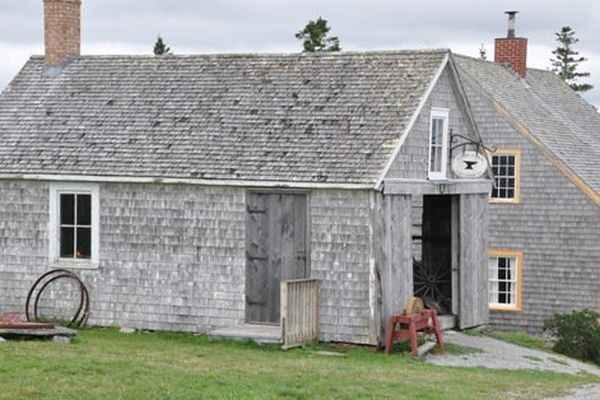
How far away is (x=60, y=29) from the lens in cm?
2798

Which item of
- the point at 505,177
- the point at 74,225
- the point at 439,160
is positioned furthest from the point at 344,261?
the point at 505,177

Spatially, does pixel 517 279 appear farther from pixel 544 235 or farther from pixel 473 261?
pixel 473 261

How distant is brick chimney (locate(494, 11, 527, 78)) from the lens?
3988 centimetres

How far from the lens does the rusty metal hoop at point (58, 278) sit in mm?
24680

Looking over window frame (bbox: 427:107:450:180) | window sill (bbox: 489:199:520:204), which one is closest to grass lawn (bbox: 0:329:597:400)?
window frame (bbox: 427:107:450:180)

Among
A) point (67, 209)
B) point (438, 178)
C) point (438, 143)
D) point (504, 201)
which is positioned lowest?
point (67, 209)

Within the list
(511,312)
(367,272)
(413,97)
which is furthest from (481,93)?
(367,272)

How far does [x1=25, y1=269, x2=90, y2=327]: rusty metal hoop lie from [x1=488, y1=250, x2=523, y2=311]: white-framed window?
13063mm

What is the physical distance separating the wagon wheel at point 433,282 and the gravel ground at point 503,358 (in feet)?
4.00

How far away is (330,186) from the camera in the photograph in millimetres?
22531

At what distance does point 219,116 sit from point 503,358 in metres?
7.22

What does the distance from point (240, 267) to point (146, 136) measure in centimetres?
352

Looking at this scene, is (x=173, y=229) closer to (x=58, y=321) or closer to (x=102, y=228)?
(x=102, y=228)

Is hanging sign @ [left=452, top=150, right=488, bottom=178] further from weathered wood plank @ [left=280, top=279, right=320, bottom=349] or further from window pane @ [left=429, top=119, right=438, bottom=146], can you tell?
weathered wood plank @ [left=280, top=279, right=320, bottom=349]
